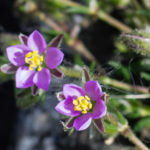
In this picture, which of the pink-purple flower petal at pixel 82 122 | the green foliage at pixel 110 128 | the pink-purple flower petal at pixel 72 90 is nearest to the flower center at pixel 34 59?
the pink-purple flower petal at pixel 72 90

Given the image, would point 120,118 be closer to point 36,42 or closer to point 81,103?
point 81,103

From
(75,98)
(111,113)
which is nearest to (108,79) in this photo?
(111,113)

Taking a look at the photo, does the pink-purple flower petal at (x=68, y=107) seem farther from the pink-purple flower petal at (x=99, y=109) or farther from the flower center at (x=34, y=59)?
the flower center at (x=34, y=59)

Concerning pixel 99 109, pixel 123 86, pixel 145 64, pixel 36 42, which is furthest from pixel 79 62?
pixel 99 109

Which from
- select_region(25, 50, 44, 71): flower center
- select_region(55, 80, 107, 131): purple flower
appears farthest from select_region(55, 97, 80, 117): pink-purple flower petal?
select_region(25, 50, 44, 71): flower center

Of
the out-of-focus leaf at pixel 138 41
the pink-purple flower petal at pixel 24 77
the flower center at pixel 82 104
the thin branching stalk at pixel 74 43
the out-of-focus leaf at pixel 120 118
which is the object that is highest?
the out-of-focus leaf at pixel 138 41
